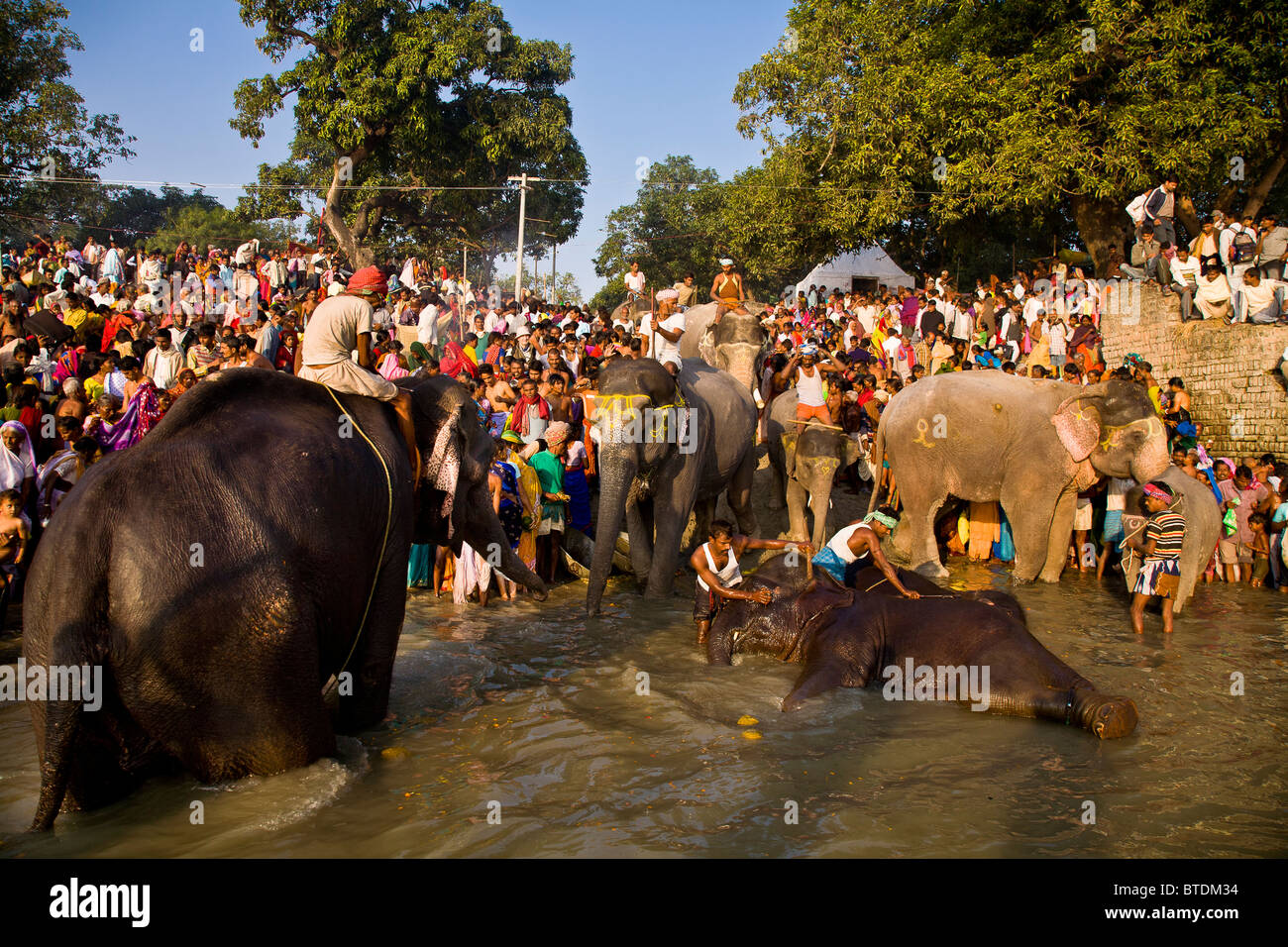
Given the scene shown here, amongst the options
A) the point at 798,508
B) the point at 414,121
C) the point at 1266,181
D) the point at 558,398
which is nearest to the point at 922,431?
the point at 798,508

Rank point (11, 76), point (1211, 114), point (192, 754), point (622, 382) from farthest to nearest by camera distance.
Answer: point (11, 76) < point (1211, 114) < point (622, 382) < point (192, 754)

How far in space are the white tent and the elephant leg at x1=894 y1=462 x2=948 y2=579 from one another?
2167 centimetres

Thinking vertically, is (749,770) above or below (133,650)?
below

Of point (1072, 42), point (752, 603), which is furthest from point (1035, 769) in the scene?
point (1072, 42)

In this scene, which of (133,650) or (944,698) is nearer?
(133,650)

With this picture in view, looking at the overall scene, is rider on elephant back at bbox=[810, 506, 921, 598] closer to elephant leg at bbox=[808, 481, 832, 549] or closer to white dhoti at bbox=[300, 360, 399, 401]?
elephant leg at bbox=[808, 481, 832, 549]

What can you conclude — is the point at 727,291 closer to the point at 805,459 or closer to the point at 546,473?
the point at 805,459

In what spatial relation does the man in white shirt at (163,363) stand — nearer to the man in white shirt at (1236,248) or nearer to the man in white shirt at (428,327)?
the man in white shirt at (428,327)

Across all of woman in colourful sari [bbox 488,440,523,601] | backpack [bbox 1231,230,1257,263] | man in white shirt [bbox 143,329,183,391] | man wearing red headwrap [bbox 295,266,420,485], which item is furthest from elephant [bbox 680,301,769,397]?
backpack [bbox 1231,230,1257,263]
